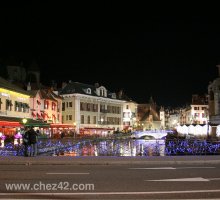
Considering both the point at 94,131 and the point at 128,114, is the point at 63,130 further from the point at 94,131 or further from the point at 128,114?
the point at 128,114

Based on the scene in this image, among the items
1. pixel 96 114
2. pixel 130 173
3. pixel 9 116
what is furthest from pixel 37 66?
pixel 130 173

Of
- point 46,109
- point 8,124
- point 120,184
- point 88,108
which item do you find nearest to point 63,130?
point 46,109

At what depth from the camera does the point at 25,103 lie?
7025 centimetres

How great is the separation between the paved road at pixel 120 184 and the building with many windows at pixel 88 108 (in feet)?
256

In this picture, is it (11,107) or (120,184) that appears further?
(11,107)

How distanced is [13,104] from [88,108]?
→ 125 feet

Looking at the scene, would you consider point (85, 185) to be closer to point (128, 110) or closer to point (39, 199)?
point (39, 199)

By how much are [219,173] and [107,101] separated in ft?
301

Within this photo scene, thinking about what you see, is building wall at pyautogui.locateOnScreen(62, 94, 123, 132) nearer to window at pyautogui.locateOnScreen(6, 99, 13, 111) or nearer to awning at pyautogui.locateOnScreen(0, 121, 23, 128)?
window at pyautogui.locateOnScreen(6, 99, 13, 111)

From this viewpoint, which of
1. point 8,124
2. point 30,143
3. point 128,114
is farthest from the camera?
point 128,114

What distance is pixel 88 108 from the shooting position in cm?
10081

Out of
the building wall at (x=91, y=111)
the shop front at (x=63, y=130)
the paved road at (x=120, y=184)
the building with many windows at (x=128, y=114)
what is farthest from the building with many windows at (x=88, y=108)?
the paved road at (x=120, y=184)

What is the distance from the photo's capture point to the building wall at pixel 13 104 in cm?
5961

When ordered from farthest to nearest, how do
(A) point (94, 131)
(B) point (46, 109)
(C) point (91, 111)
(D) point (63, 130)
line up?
(C) point (91, 111) → (A) point (94, 131) → (D) point (63, 130) → (B) point (46, 109)
